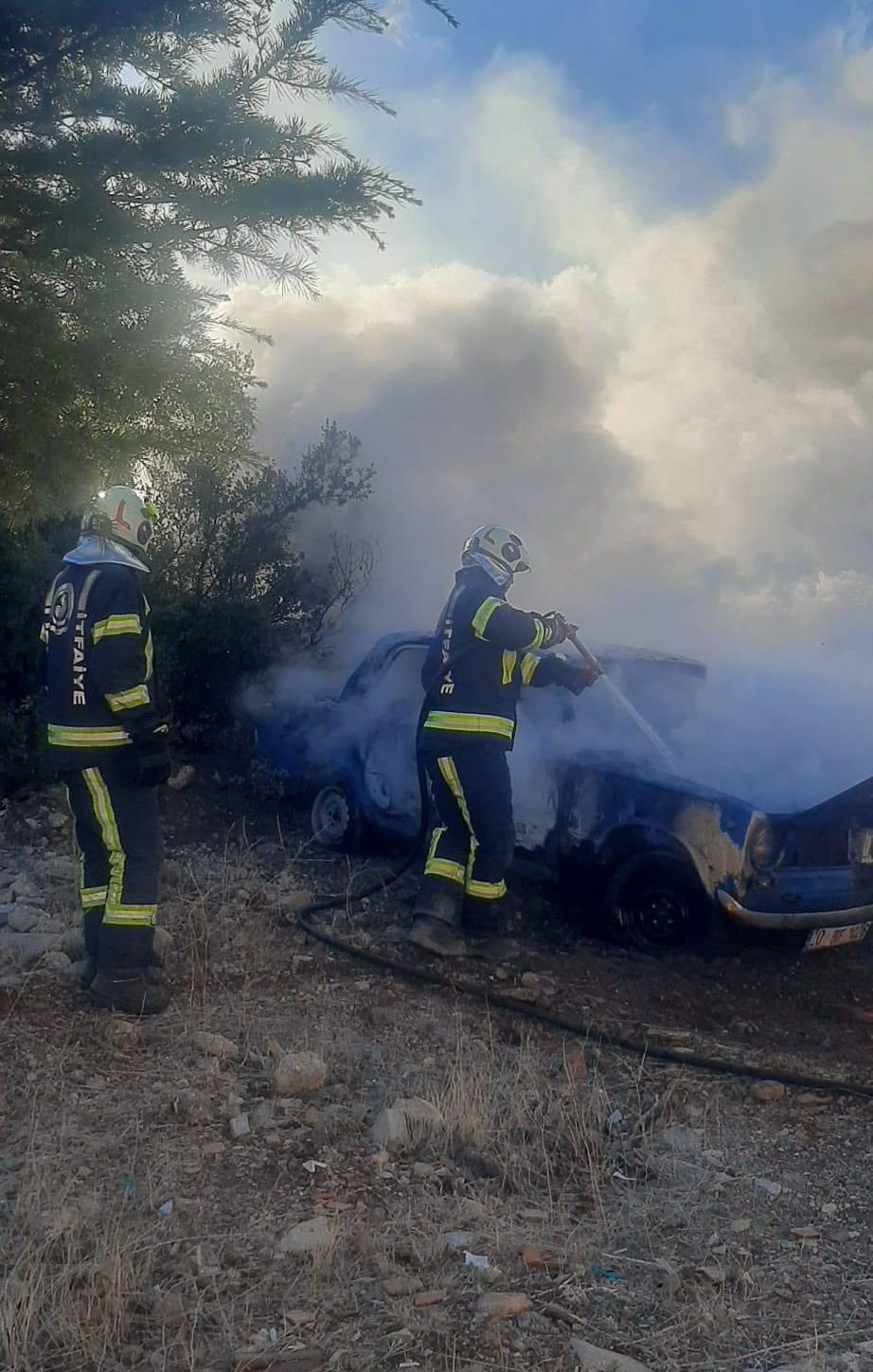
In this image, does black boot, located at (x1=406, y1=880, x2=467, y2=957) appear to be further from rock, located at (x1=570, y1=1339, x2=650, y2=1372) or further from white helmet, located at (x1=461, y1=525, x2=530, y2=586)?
rock, located at (x1=570, y1=1339, x2=650, y2=1372)

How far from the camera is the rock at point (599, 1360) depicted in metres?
2.64

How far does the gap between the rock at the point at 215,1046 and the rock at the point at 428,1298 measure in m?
1.53

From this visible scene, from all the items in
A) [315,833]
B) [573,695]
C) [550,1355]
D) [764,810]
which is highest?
[573,695]

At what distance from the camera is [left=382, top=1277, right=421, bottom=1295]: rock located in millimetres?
2910

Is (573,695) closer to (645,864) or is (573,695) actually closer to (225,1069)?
(645,864)

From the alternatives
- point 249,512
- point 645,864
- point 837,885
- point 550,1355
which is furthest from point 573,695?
point 249,512

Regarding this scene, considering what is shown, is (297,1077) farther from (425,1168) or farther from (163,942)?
(163,942)

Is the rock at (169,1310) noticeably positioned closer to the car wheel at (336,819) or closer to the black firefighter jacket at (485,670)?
the black firefighter jacket at (485,670)

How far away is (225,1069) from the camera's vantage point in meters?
4.18

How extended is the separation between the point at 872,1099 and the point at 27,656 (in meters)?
6.24

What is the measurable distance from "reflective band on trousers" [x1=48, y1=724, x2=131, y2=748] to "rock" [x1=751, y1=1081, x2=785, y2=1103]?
8.95ft

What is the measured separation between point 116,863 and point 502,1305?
97.5 inches

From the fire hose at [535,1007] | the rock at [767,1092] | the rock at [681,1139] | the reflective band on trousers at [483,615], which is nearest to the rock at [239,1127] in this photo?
the rock at [681,1139]

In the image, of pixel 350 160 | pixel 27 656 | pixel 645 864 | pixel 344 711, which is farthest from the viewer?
pixel 27 656
